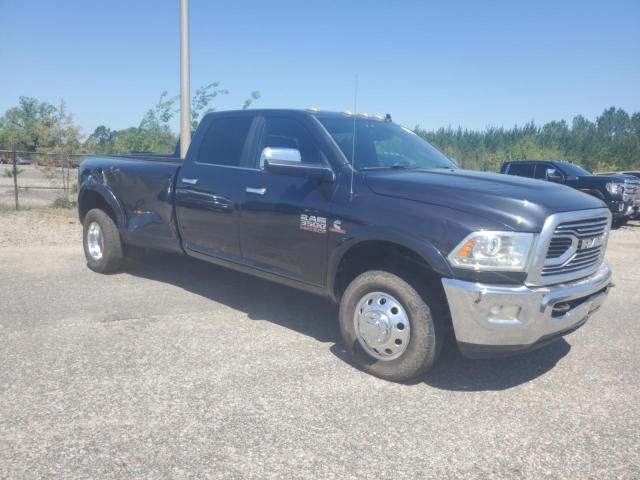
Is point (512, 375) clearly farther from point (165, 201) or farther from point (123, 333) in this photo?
point (165, 201)

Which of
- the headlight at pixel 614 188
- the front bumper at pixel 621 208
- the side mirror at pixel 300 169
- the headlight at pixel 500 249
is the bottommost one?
the front bumper at pixel 621 208

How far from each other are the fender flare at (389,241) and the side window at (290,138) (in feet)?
2.49

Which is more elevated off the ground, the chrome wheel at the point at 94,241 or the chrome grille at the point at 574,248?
the chrome grille at the point at 574,248

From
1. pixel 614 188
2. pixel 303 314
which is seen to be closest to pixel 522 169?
pixel 614 188

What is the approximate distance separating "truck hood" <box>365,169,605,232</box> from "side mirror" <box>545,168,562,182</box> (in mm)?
9716

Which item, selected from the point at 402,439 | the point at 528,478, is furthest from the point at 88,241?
the point at 528,478

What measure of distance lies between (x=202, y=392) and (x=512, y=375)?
2.22 metres

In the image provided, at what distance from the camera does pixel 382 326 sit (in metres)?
3.72

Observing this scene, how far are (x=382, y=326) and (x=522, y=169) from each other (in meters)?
12.8

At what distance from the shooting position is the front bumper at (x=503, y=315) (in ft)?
10.7

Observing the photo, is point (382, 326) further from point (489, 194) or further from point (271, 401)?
point (489, 194)

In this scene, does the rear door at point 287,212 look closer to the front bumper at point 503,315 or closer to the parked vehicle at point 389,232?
the parked vehicle at point 389,232

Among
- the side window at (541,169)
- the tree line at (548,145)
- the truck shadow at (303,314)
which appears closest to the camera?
the truck shadow at (303,314)

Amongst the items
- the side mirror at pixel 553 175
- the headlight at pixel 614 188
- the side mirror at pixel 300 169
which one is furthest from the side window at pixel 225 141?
the headlight at pixel 614 188
